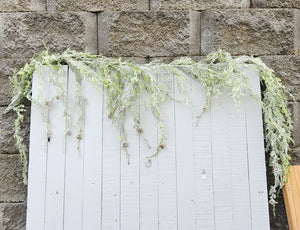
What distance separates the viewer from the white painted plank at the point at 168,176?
150 centimetres

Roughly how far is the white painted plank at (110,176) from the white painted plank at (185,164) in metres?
0.29

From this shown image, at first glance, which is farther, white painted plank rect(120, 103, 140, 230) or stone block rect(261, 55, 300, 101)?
stone block rect(261, 55, 300, 101)

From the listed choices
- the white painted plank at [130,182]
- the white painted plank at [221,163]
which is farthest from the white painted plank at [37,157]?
the white painted plank at [221,163]

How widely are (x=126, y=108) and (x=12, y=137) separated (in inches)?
24.6

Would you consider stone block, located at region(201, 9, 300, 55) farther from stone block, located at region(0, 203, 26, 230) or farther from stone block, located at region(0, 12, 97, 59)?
stone block, located at region(0, 203, 26, 230)

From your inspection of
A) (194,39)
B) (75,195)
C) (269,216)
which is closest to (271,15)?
(194,39)

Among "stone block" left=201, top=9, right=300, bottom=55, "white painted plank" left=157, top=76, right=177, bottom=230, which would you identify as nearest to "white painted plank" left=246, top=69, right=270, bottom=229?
"stone block" left=201, top=9, right=300, bottom=55

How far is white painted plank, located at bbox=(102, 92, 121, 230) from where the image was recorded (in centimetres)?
149

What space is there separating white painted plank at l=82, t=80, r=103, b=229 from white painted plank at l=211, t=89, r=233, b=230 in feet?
1.83

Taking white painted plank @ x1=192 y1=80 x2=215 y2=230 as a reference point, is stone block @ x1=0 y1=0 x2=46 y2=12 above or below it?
above

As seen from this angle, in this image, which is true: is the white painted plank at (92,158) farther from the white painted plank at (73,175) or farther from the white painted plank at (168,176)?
the white painted plank at (168,176)

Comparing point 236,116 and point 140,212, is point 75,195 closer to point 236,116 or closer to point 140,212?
point 140,212

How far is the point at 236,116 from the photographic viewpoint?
61.1 inches

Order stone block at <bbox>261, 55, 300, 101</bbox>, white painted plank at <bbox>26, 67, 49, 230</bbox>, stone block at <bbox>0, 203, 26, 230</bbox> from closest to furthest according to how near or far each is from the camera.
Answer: white painted plank at <bbox>26, 67, 49, 230</bbox>, stone block at <bbox>0, 203, 26, 230</bbox>, stone block at <bbox>261, 55, 300, 101</bbox>
